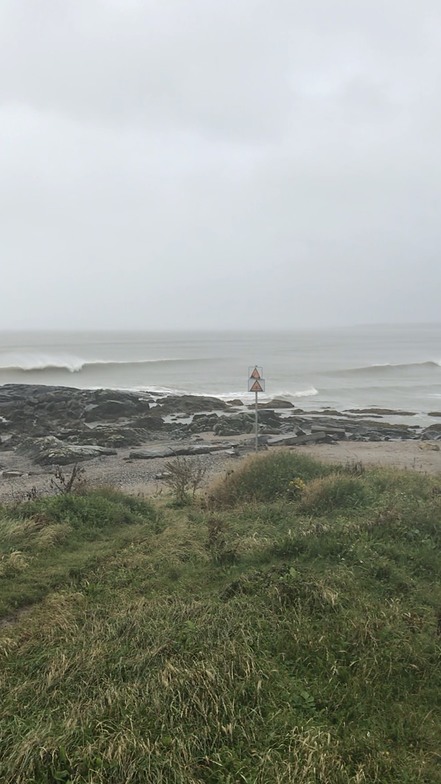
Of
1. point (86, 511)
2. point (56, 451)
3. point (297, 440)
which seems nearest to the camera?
point (86, 511)

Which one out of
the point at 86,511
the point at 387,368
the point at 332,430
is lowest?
the point at 387,368

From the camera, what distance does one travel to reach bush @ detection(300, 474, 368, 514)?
924 cm

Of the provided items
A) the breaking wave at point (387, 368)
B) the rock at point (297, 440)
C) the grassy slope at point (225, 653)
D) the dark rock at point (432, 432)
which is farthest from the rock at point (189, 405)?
the breaking wave at point (387, 368)

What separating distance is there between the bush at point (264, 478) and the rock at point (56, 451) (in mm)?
9032

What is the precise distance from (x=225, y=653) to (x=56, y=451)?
16.1 m

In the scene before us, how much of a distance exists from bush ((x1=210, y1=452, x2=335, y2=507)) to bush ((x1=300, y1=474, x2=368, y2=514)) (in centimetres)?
83

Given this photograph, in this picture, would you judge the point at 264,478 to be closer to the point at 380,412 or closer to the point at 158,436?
the point at 158,436

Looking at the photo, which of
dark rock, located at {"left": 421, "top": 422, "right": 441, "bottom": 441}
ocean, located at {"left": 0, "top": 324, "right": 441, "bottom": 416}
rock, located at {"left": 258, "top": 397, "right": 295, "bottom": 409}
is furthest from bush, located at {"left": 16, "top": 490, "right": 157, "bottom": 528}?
ocean, located at {"left": 0, "top": 324, "right": 441, "bottom": 416}

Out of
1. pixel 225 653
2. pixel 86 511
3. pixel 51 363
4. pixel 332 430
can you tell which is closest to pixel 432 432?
pixel 332 430

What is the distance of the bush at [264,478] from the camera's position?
10609 mm

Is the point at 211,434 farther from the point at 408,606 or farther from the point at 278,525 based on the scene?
the point at 408,606

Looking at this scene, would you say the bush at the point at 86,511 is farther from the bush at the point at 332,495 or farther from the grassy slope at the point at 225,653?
the bush at the point at 332,495

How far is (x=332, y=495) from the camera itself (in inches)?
374

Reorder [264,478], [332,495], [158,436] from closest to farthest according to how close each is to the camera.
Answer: [332,495]
[264,478]
[158,436]
